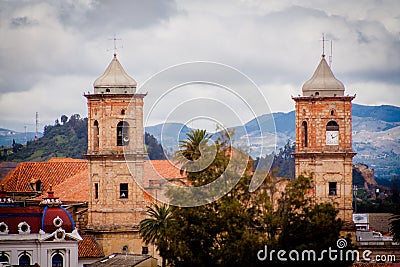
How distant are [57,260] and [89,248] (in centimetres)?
298

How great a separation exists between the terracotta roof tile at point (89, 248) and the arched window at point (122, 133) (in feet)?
18.2

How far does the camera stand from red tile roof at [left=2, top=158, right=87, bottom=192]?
91375 mm

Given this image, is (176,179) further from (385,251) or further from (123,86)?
(385,251)

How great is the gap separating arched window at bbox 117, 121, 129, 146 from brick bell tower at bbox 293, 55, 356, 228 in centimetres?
960

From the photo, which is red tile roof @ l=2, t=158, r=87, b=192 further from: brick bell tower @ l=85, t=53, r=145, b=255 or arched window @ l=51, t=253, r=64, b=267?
arched window @ l=51, t=253, r=64, b=267

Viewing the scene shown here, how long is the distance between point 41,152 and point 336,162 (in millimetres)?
119361

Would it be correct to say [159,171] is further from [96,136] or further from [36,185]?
[36,185]

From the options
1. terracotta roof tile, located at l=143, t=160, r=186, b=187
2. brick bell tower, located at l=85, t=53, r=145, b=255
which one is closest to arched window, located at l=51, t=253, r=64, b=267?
brick bell tower, located at l=85, t=53, r=145, b=255

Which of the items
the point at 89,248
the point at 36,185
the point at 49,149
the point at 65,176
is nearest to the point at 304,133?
the point at 89,248

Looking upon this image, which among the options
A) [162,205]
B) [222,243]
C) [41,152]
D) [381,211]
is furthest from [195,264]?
[41,152]

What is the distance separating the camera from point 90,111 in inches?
2886

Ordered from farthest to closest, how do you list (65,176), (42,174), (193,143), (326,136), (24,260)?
(42,174) → (65,176) → (326,136) → (24,260) → (193,143)

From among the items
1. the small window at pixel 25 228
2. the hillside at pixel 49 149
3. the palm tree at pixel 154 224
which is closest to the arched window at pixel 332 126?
the palm tree at pixel 154 224

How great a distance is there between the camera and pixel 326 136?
239 ft
